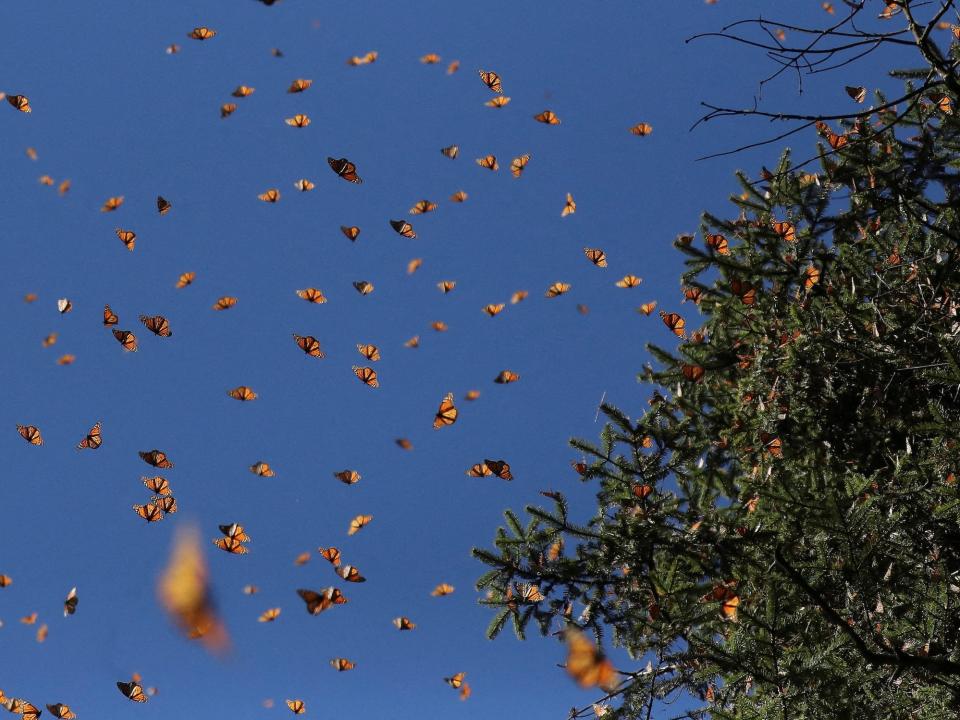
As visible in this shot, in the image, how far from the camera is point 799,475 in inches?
202

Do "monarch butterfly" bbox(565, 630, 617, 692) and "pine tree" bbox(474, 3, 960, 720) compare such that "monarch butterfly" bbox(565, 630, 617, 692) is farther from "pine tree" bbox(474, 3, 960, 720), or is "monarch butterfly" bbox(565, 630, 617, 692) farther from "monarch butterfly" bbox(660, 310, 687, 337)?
"monarch butterfly" bbox(660, 310, 687, 337)

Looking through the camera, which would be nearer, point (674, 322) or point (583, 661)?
point (583, 661)

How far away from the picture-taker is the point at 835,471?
555 cm

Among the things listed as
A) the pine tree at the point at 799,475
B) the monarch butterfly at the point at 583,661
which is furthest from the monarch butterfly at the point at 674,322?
the monarch butterfly at the point at 583,661

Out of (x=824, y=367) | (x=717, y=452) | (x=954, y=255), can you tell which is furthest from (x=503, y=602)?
(x=954, y=255)

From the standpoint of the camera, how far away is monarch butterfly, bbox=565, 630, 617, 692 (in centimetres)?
529

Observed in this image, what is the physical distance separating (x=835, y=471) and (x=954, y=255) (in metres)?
1.78

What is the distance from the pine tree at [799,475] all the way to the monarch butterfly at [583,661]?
121 millimetres

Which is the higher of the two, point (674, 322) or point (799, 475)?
point (674, 322)

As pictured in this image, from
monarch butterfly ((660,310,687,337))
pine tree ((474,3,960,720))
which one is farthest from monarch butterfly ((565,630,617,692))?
monarch butterfly ((660,310,687,337))

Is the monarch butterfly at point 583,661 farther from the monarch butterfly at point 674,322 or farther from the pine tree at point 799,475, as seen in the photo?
the monarch butterfly at point 674,322

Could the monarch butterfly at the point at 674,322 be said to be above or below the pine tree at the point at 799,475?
above

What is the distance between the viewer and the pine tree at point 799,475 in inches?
166

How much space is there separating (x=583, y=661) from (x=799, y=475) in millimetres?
2115
